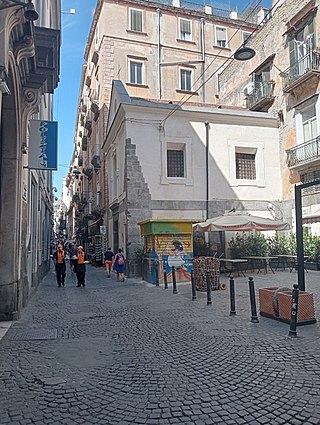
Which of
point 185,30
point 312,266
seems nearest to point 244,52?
point 312,266

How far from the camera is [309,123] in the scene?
18.8m

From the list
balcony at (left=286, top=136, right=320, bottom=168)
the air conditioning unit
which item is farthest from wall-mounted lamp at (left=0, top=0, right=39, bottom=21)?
the air conditioning unit

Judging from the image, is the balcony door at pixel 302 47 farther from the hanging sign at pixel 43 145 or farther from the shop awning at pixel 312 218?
the hanging sign at pixel 43 145

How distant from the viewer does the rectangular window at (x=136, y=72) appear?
1107 inches

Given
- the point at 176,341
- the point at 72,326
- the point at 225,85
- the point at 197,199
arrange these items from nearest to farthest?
the point at 176,341, the point at 72,326, the point at 197,199, the point at 225,85

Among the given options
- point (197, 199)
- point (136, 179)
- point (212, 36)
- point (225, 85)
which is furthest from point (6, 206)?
point (212, 36)

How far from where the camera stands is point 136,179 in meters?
18.0

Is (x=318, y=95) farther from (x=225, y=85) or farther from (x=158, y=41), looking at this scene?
(x=158, y=41)

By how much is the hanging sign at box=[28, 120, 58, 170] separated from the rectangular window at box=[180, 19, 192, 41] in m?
24.0

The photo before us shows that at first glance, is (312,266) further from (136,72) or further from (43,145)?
(136,72)

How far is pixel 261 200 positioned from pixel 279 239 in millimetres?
2306

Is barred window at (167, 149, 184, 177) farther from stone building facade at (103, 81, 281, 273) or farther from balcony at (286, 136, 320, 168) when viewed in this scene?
balcony at (286, 136, 320, 168)

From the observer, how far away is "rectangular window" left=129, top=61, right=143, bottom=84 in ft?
92.2

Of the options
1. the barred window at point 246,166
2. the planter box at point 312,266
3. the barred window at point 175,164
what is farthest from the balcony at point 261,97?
the planter box at point 312,266
